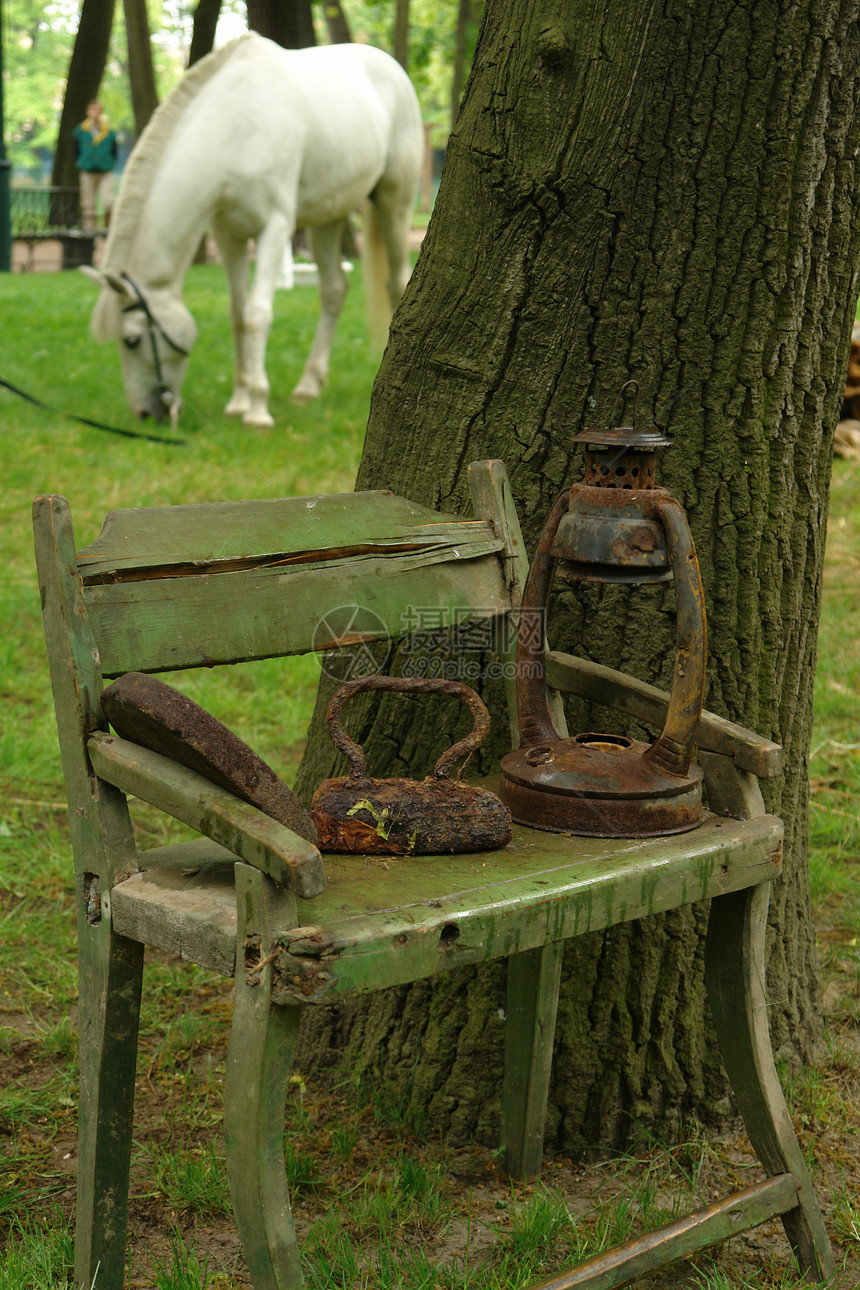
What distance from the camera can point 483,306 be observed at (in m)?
2.25

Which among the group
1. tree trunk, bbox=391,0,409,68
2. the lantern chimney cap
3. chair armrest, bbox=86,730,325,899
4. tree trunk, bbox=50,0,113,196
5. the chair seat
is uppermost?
tree trunk, bbox=391,0,409,68

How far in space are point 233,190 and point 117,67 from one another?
1171 inches

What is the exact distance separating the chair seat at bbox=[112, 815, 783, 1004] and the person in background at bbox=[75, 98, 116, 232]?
36.6 feet

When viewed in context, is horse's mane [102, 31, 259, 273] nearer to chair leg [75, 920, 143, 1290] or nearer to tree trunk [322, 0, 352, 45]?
chair leg [75, 920, 143, 1290]

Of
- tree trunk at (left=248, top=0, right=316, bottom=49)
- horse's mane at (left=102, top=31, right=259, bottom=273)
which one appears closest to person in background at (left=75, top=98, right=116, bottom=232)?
horse's mane at (left=102, top=31, right=259, bottom=273)

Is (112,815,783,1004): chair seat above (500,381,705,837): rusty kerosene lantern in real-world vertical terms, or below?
below

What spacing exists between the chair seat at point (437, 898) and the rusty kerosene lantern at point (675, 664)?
0.04 m

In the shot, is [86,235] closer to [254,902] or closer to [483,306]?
[483,306]

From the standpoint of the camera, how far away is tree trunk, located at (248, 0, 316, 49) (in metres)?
5.65

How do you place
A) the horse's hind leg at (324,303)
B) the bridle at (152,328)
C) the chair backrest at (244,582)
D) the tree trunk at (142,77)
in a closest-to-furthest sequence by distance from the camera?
the chair backrest at (244,582) < the bridle at (152,328) < the tree trunk at (142,77) < the horse's hind leg at (324,303)

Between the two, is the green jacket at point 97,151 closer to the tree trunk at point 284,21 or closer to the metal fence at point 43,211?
the metal fence at point 43,211

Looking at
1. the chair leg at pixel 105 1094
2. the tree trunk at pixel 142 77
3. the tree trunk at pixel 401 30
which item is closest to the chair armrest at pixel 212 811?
the chair leg at pixel 105 1094

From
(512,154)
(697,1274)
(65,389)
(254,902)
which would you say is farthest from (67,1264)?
(65,389)

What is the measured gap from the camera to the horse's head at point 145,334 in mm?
7508
